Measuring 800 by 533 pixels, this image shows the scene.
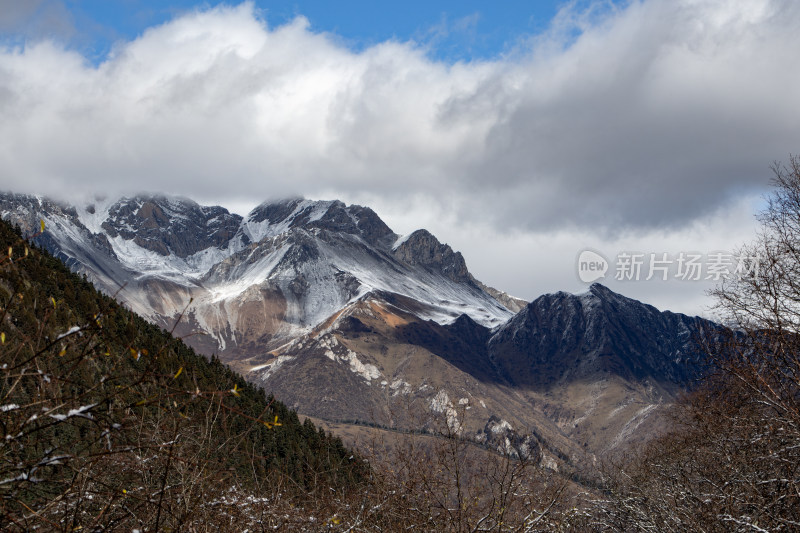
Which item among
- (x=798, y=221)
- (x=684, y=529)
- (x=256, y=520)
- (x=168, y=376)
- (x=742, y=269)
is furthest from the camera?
(x=742, y=269)

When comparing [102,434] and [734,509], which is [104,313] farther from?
[734,509]

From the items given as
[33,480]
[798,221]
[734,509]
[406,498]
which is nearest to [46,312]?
[33,480]

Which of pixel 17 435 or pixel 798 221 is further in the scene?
pixel 798 221

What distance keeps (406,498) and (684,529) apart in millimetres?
5842

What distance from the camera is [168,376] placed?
206 inches

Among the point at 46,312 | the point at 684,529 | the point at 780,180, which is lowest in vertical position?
the point at 684,529

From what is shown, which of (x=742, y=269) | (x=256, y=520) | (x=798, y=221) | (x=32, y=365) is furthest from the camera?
(x=742, y=269)

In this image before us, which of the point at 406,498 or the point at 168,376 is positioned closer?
the point at 168,376

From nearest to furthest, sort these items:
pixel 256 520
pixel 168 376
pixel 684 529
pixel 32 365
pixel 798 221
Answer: pixel 168 376 → pixel 32 365 → pixel 256 520 → pixel 684 529 → pixel 798 221

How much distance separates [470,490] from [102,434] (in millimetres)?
12218

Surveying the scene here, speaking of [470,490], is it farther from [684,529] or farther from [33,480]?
[33,480]

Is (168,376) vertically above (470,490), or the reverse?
(168,376)

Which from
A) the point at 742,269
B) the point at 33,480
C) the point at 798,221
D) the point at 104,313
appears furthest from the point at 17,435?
the point at 742,269

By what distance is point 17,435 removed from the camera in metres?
5.45
